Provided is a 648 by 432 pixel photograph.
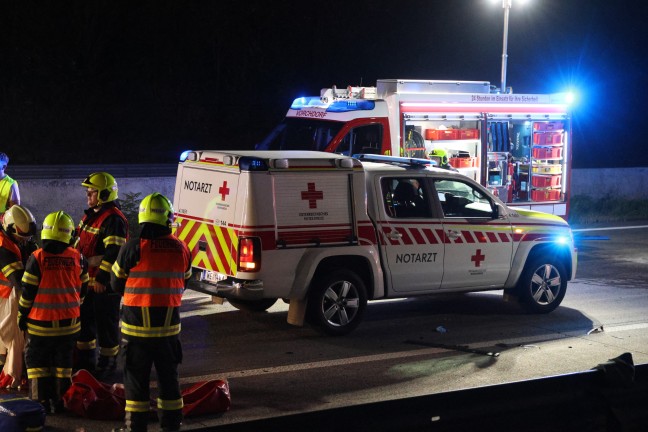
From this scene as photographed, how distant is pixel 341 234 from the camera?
986 cm

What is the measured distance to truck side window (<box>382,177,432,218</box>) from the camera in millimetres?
10336

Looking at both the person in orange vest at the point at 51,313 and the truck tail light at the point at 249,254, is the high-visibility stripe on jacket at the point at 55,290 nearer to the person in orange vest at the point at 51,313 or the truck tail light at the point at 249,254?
the person in orange vest at the point at 51,313

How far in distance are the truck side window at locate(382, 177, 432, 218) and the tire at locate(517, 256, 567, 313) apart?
154 centimetres

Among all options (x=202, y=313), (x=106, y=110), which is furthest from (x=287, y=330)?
(x=106, y=110)

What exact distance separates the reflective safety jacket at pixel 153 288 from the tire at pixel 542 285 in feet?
18.3

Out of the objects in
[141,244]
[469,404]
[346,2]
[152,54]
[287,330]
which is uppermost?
[346,2]

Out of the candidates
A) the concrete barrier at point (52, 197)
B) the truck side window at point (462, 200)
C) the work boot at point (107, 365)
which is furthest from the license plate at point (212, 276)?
the concrete barrier at point (52, 197)

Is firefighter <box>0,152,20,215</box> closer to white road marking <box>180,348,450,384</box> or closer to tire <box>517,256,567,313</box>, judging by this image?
white road marking <box>180,348,450,384</box>

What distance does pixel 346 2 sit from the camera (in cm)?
5584

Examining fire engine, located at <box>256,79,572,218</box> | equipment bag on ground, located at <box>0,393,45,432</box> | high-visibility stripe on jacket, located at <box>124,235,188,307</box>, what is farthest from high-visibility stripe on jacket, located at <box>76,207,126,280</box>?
fire engine, located at <box>256,79,572,218</box>

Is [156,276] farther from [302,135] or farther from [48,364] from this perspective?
[302,135]

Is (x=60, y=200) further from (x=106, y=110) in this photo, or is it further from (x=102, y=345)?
(x=106, y=110)

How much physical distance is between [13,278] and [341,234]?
3.45 m

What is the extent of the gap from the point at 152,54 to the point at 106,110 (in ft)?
22.0
